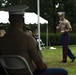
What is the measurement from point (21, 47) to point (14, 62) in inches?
8.5

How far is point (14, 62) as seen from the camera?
4469 millimetres

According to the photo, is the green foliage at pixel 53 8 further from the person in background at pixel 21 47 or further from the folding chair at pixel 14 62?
the folding chair at pixel 14 62

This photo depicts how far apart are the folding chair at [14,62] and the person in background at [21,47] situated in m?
0.07

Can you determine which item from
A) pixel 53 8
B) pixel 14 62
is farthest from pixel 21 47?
pixel 53 8

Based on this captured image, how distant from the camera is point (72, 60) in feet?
39.7

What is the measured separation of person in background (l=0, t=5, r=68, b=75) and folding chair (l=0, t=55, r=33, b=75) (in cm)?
7

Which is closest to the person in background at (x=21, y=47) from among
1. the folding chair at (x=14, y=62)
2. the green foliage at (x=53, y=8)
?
the folding chair at (x=14, y=62)

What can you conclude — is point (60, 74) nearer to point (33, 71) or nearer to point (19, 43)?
point (33, 71)

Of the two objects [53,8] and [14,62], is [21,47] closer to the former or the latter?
[14,62]

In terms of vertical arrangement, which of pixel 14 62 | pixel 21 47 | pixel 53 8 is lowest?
pixel 53 8

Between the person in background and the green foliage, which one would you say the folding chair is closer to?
the person in background

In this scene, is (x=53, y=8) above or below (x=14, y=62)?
below

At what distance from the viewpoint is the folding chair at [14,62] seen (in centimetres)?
439

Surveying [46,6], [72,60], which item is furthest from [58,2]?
Answer: [72,60]
